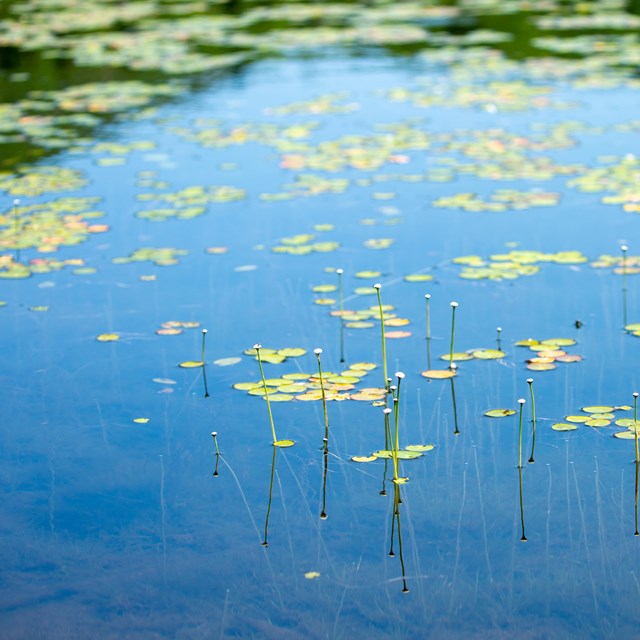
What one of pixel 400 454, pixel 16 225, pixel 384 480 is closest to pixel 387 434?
pixel 400 454

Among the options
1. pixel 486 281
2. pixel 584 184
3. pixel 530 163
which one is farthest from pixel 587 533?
pixel 530 163

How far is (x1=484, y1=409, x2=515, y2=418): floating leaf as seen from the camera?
377 centimetres

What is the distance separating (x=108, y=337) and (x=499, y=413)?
179 centimetres

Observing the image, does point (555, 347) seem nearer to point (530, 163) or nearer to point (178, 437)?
point (178, 437)

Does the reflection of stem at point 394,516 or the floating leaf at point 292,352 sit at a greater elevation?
the floating leaf at point 292,352

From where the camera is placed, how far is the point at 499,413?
378 centimetres

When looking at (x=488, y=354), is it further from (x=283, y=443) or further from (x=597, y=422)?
(x=283, y=443)

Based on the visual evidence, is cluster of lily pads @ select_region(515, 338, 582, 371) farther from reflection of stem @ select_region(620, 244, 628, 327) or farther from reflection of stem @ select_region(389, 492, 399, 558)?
reflection of stem @ select_region(389, 492, 399, 558)

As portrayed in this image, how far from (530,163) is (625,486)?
13.2 ft

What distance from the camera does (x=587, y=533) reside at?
3.07 m

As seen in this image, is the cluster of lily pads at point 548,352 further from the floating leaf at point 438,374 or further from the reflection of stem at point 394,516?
the reflection of stem at point 394,516

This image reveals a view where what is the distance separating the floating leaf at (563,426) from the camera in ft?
12.0

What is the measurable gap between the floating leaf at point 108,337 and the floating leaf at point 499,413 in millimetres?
1710

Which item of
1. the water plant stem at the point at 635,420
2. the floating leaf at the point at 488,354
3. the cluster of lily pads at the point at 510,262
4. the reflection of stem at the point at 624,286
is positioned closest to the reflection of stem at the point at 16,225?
the cluster of lily pads at the point at 510,262
